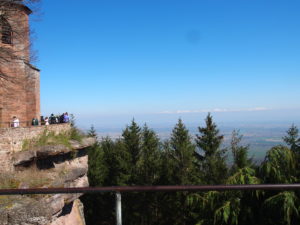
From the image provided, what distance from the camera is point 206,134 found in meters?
29.9

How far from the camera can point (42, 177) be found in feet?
47.5

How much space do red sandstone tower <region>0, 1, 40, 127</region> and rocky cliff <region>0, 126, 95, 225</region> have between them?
123 inches

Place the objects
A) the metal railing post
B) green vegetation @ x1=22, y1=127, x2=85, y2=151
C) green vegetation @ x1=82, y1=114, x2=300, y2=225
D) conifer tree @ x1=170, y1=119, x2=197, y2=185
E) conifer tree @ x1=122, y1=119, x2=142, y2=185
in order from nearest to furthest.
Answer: the metal railing post → green vegetation @ x1=22, y1=127, x2=85, y2=151 → green vegetation @ x1=82, y1=114, x2=300, y2=225 → conifer tree @ x1=170, y1=119, x2=197, y2=185 → conifer tree @ x1=122, y1=119, x2=142, y2=185

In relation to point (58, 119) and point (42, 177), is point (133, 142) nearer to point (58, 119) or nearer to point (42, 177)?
point (58, 119)

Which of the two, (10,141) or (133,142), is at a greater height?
(10,141)

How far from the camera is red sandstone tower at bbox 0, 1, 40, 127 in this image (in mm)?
14883

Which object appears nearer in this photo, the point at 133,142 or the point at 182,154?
the point at 182,154

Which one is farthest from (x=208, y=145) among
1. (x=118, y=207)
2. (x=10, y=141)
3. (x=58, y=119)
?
(x=118, y=207)

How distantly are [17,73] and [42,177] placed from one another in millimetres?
7963

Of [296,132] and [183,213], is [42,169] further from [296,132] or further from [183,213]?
[296,132]

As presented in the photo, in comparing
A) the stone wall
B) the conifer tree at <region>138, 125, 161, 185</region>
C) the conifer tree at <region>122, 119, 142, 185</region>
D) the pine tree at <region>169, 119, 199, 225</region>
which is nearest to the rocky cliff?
the stone wall

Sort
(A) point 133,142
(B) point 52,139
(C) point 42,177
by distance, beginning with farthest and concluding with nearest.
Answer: (A) point 133,142 < (B) point 52,139 < (C) point 42,177

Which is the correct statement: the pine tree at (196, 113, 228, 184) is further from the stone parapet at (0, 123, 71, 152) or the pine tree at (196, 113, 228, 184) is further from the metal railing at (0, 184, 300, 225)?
the metal railing at (0, 184, 300, 225)

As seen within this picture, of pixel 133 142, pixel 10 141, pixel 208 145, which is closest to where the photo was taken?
pixel 10 141
